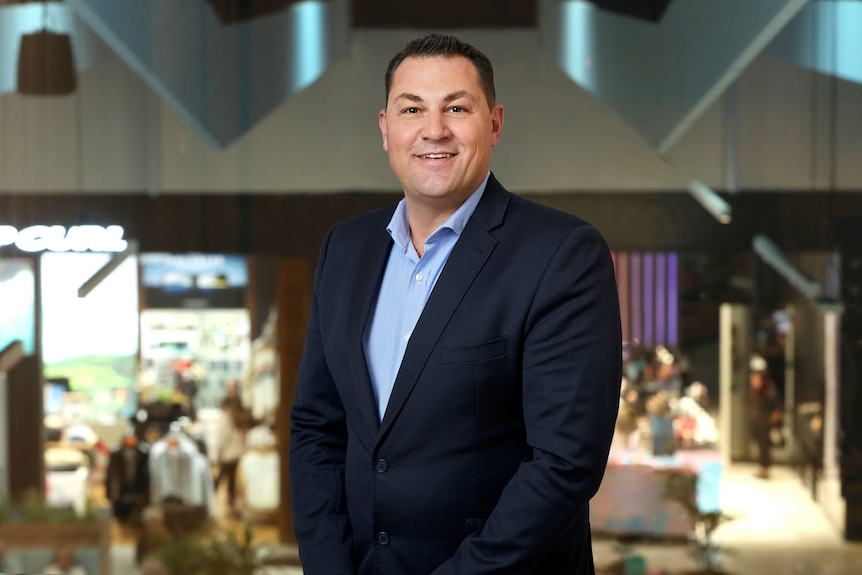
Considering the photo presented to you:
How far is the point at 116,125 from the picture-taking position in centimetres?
412

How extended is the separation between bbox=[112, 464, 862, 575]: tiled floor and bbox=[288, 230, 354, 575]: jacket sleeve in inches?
103

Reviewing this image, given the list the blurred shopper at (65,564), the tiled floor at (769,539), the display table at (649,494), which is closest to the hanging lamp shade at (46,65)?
the blurred shopper at (65,564)

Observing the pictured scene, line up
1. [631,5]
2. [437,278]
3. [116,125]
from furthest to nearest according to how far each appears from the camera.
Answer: [116,125] < [631,5] < [437,278]

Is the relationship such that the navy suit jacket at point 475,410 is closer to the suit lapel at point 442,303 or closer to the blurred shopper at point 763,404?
the suit lapel at point 442,303

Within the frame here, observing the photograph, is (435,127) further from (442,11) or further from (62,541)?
(62,541)

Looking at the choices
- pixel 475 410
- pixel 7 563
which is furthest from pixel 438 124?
pixel 7 563

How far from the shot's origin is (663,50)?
3838mm

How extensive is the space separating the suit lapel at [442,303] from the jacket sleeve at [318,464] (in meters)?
0.17

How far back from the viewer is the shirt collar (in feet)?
4.79

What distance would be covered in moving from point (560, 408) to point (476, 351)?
0.44ft

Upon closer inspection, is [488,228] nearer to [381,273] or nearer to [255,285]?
[381,273]

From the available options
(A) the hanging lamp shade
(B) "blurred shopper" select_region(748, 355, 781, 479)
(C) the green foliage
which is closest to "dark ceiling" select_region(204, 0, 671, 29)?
(A) the hanging lamp shade

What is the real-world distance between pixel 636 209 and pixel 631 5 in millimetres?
743

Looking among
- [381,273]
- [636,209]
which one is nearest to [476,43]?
[636,209]
